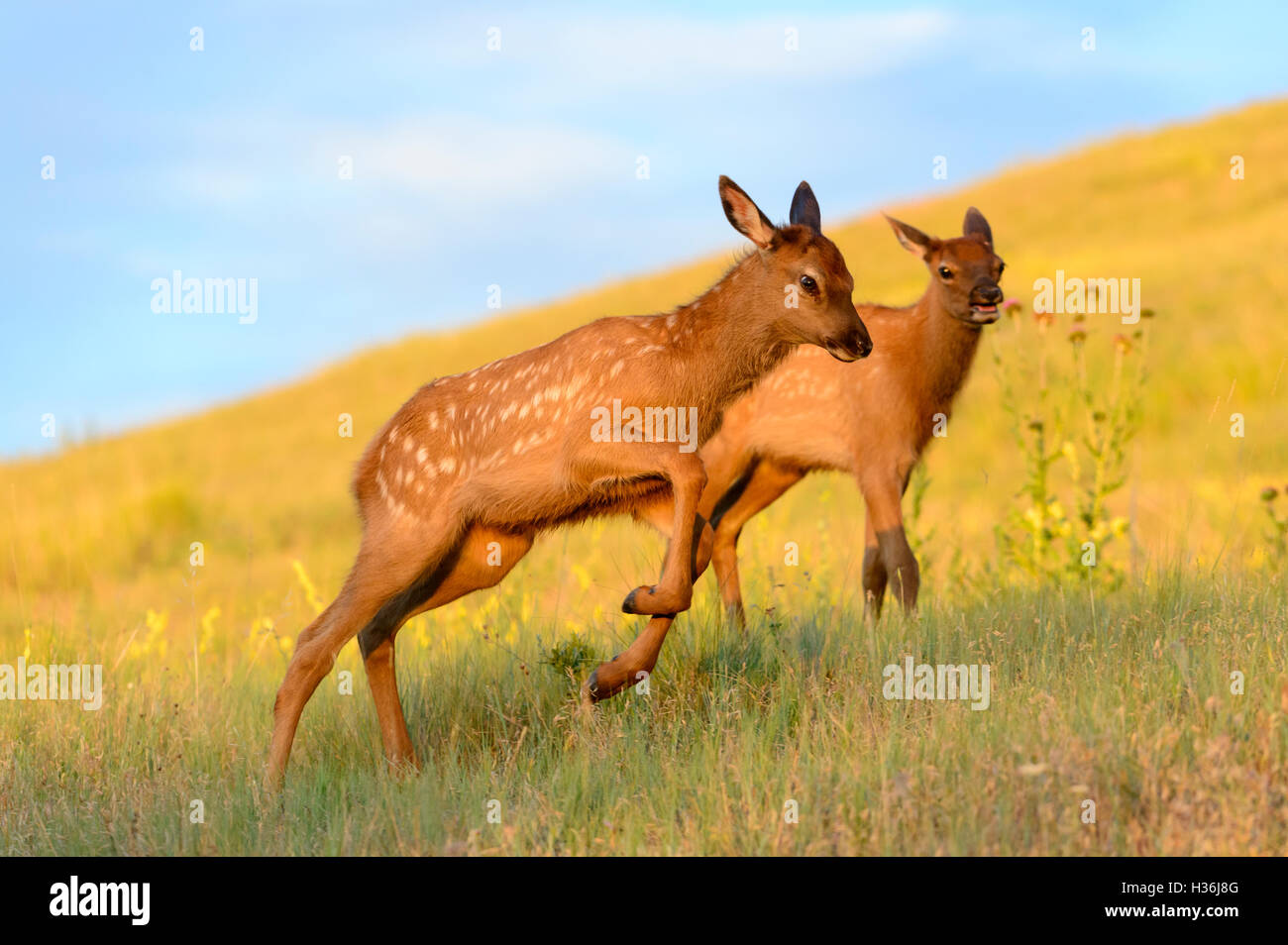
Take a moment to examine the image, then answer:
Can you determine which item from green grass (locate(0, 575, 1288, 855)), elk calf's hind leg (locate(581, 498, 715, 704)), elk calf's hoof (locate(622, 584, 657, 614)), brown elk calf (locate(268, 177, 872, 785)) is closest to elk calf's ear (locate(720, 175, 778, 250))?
brown elk calf (locate(268, 177, 872, 785))

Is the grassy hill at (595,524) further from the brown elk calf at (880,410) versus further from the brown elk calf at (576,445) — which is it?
the brown elk calf at (576,445)

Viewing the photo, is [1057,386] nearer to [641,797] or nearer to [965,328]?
[965,328]

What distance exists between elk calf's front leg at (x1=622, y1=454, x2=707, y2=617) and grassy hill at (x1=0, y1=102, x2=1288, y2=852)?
100 centimetres

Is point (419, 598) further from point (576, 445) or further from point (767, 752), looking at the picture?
point (767, 752)

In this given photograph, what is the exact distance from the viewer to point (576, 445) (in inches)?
254

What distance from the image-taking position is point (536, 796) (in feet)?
19.2

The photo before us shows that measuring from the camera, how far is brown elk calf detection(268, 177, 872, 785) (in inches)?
252

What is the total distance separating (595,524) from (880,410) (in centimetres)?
331

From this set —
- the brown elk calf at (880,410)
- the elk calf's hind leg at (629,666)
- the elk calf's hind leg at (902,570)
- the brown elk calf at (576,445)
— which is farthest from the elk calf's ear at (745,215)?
the elk calf's hind leg at (902,570)

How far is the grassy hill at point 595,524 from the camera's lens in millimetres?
7965

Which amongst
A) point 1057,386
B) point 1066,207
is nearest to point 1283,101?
point 1066,207

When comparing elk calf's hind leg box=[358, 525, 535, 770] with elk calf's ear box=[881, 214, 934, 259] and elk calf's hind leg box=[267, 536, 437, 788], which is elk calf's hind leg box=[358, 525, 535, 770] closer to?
elk calf's hind leg box=[267, 536, 437, 788]

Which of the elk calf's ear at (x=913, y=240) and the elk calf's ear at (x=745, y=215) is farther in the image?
the elk calf's ear at (x=913, y=240)

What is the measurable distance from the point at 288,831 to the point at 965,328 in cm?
611
